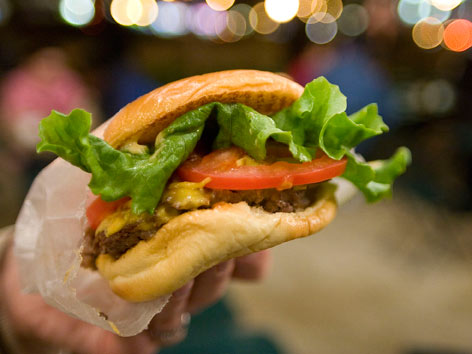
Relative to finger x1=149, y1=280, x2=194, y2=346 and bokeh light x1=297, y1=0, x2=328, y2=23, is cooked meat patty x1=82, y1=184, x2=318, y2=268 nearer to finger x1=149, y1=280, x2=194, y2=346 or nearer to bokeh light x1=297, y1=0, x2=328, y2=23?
finger x1=149, y1=280, x2=194, y2=346

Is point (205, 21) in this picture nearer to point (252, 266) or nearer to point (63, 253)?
point (252, 266)

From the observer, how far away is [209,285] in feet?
5.11

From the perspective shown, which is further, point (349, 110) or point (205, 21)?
point (205, 21)

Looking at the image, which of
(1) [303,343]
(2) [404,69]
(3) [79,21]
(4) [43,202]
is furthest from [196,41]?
(4) [43,202]

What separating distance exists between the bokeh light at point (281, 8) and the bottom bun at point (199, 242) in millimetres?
7944

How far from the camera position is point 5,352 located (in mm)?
1595

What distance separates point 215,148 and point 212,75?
23 centimetres

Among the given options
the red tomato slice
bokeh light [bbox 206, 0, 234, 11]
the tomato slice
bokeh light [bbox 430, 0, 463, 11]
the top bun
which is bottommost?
the red tomato slice

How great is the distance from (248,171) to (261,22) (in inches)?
376

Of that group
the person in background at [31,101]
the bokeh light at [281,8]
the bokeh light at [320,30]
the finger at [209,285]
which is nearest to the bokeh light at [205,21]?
the bokeh light at [281,8]

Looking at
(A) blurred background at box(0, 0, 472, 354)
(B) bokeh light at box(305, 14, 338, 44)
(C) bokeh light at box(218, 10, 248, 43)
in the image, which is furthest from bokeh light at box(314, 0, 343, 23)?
(C) bokeh light at box(218, 10, 248, 43)

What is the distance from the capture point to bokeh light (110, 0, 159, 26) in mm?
7730

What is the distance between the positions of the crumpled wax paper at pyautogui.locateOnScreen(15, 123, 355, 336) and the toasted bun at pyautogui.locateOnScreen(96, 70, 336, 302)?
0.52ft

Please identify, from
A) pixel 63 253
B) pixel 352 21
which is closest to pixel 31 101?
pixel 63 253
